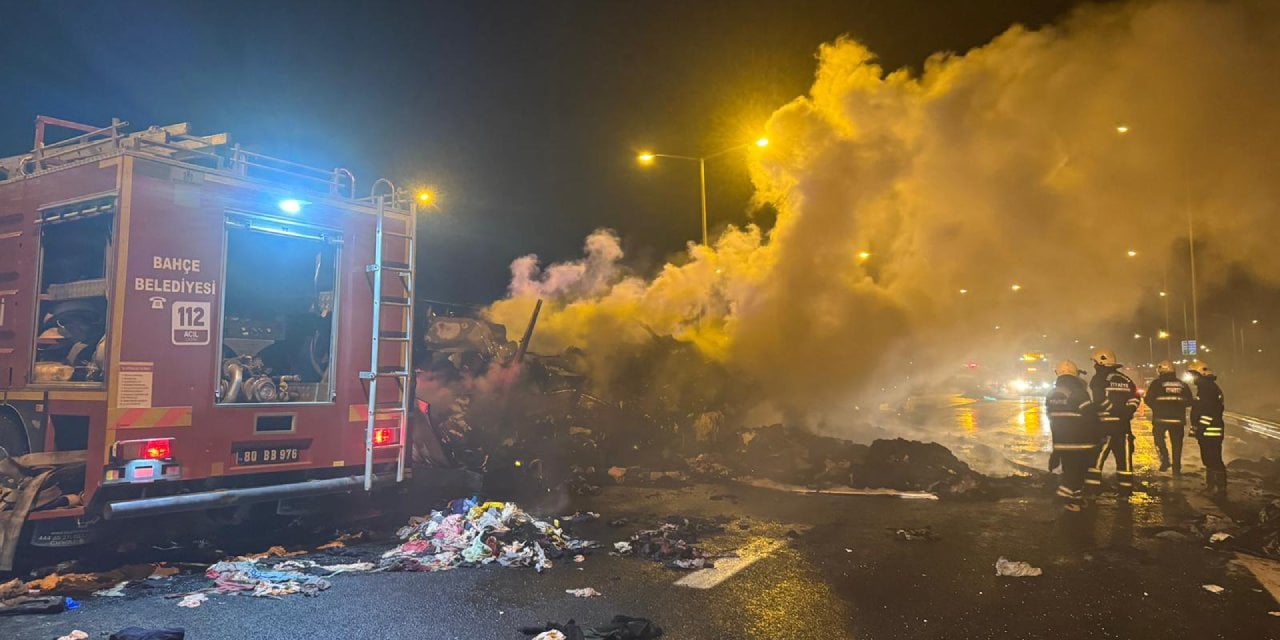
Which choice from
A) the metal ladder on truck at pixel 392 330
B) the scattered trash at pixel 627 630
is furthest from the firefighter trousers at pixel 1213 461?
the metal ladder on truck at pixel 392 330

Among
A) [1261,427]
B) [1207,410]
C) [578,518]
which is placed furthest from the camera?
[1261,427]

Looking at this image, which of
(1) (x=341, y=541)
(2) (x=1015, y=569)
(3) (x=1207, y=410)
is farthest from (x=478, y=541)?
(3) (x=1207, y=410)

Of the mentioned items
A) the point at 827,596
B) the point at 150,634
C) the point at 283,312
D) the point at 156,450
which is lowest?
the point at 827,596

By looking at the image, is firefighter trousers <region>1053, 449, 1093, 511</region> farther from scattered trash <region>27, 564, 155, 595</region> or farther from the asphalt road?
scattered trash <region>27, 564, 155, 595</region>

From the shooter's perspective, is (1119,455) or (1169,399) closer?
(1119,455)

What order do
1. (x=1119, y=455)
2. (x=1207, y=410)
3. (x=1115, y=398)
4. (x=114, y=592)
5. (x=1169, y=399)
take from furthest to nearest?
(x=1169, y=399) → (x=1207, y=410) → (x=1115, y=398) → (x=1119, y=455) → (x=114, y=592)

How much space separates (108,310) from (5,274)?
165 cm

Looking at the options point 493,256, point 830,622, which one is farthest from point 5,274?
point 493,256

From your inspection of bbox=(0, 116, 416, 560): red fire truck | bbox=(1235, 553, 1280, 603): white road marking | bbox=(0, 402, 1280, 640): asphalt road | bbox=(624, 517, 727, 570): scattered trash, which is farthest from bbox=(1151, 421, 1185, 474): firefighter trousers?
bbox=(0, 116, 416, 560): red fire truck

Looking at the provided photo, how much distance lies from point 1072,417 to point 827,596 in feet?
17.3

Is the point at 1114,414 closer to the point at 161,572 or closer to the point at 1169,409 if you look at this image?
the point at 1169,409

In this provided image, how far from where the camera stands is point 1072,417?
8531mm

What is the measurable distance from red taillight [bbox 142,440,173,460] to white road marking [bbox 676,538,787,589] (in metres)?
3.81

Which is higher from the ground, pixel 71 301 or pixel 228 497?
pixel 71 301
